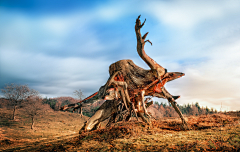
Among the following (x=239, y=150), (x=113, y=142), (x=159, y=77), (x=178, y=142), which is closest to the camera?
(x=239, y=150)

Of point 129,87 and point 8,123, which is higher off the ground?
point 129,87

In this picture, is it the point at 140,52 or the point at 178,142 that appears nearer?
the point at 178,142

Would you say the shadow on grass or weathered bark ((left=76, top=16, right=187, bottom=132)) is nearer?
weathered bark ((left=76, top=16, right=187, bottom=132))

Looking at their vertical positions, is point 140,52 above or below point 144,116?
above

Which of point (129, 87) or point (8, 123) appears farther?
point (8, 123)

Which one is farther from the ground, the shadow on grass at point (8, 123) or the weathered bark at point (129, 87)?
the weathered bark at point (129, 87)

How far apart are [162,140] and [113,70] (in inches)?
240

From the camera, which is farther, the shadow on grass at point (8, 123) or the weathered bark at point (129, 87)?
the shadow on grass at point (8, 123)

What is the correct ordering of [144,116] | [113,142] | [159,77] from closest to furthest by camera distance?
[113,142], [159,77], [144,116]

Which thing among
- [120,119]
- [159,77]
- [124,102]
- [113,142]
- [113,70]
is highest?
[113,70]

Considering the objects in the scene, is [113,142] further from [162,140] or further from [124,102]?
[124,102]

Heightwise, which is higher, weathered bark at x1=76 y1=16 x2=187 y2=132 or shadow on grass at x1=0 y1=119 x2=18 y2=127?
weathered bark at x1=76 y1=16 x2=187 y2=132

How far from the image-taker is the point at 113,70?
11.4 meters

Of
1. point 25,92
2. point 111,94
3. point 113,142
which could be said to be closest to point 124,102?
point 111,94
